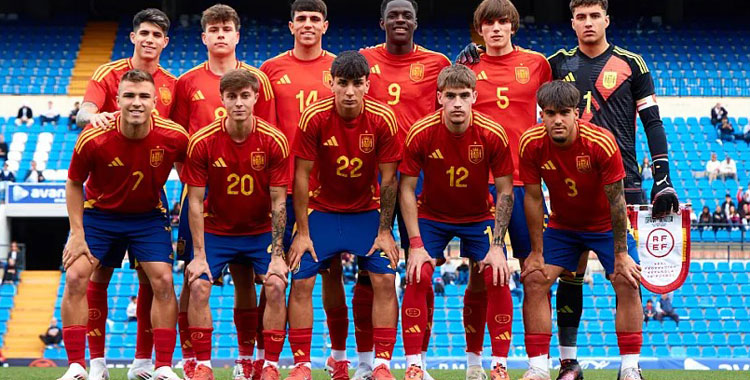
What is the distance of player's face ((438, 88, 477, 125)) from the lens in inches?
254

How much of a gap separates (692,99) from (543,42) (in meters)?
4.47

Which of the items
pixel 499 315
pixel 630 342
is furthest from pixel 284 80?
pixel 630 342

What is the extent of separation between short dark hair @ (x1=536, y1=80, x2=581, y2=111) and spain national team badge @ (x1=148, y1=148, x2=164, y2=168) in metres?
2.61

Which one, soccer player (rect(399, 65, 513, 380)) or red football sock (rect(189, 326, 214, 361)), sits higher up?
soccer player (rect(399, 65, 513, 380))

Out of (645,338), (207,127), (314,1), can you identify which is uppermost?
(314,1)

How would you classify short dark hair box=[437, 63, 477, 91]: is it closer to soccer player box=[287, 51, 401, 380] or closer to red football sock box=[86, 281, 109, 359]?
soccer player box=[287, 51, 401, 380]

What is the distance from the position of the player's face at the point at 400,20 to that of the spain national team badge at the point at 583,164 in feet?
5.19

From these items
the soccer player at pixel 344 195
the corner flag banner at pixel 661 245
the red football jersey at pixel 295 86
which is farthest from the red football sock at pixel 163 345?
the corner flag banner at pixel 661 245

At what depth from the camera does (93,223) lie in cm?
699

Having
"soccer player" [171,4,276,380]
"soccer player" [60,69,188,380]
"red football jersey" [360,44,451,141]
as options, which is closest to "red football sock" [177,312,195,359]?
→ "soccer player" [171,4,276,380]

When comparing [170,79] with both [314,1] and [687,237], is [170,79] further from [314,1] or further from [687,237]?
[687,237]

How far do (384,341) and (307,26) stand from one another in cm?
244

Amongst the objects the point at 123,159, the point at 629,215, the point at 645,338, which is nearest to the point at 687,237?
the point at 629,215

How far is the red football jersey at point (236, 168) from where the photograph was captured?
668 centimetres
